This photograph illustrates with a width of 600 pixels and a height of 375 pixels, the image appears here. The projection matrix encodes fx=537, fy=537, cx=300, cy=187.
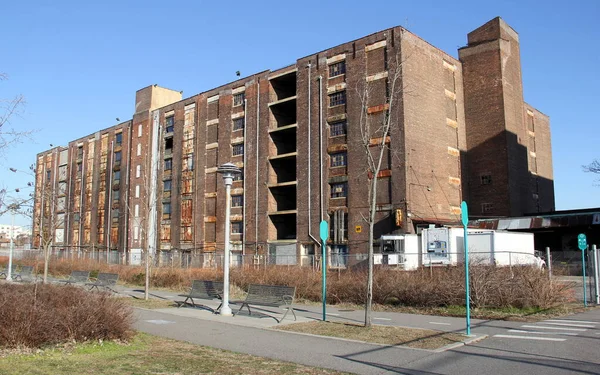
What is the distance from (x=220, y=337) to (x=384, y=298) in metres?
9.22

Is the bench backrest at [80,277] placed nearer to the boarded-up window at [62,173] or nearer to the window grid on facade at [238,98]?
the window grid on facade at [238,98]

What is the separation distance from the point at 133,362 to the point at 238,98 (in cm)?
4735

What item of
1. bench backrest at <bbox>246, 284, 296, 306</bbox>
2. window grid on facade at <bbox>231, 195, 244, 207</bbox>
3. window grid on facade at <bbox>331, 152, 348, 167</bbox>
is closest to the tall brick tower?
window grid on facade at <bbox>331, 152, 348, 167</bbox>

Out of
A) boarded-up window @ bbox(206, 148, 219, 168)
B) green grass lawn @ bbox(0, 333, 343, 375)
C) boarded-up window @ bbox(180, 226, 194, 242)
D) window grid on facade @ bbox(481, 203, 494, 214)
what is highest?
boarded-up window @ bbox(206, 148, 219, 168)

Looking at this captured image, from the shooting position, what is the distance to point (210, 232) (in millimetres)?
55312

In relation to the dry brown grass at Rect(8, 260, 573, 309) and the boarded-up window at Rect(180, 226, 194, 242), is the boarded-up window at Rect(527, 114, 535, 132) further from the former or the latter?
the dry brown grass at Rect(8, 260, 573, 309)

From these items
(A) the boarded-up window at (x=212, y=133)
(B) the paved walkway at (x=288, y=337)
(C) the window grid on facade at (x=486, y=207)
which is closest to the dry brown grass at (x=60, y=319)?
(B) the paved walkway at (x=288, y=337)

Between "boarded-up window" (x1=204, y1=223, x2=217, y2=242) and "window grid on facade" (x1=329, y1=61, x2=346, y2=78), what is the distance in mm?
19961

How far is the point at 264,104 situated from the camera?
51.3 metres

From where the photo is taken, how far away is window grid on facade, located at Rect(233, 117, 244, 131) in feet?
176

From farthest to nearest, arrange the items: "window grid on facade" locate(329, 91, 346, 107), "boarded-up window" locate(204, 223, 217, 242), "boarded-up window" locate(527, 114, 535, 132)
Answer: "boarded-up window" locate(527, 114, 535, 132)
"boarded-up window" locate(204, 223, 217, 242)
"window grid on facade" locate(329, 91, 346, 107)

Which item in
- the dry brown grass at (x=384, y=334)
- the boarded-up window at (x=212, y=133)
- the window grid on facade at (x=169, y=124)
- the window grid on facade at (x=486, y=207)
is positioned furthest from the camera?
the window grid on facade at (x=169, y=124)

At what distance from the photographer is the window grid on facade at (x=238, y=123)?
5372 centimetres

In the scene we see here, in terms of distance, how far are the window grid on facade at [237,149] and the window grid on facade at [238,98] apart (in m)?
4.29
